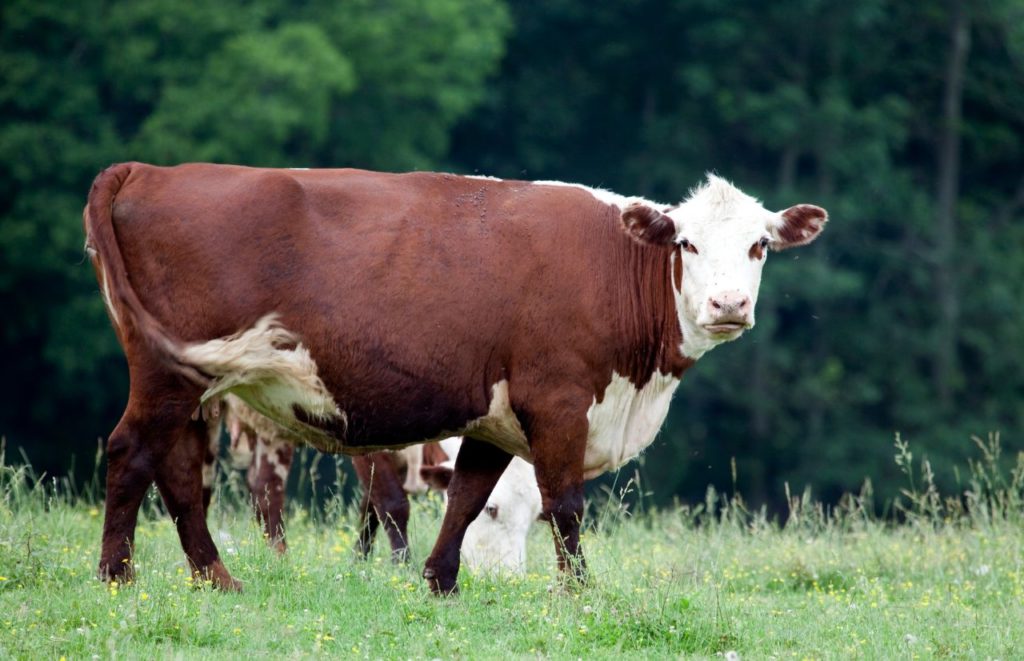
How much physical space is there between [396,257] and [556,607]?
6.11 ft

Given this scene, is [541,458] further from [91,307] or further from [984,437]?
[984,437]

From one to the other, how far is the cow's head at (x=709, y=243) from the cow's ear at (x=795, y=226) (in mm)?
32

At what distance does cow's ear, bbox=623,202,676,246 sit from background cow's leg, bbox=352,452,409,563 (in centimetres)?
261

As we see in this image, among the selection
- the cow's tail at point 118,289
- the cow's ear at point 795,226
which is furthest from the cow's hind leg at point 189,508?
the cow's ear at point 795,226

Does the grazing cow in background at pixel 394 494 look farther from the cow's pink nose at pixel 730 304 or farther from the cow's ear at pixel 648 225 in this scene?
the cow's pink nose at pixel 730 304

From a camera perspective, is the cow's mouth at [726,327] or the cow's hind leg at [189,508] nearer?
the cow's hind leg at [189,508]

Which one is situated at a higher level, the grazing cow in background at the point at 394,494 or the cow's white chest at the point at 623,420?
the cow's white chest at the point at 623,420

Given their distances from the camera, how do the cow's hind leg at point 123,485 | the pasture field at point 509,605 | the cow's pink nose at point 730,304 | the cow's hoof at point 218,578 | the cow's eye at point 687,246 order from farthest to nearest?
1. the cow's eye at point 687,246
2. the cow's pink nose at point 730,304
3. the cow's hoof at point 218,578
4. the cow's hind leg at point 123,485
5. the pasture field at point 509,605

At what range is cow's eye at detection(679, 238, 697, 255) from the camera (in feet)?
27.7

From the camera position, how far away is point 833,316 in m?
31.8

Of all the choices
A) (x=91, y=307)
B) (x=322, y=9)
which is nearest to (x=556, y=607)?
(x=91, y=307)

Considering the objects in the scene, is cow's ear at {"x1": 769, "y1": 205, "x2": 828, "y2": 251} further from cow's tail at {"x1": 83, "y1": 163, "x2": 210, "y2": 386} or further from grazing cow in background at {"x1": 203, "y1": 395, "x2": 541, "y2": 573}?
cow's tail at {"x1": 83, "y1": 163, "x2": 210, "y2": 386}

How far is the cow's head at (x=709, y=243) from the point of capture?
823 centimetres

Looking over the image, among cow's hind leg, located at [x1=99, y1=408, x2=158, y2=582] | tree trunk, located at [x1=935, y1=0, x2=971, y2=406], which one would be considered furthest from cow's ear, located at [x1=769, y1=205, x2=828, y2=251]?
tree trunk, located at [x1=935, y1=0, x2=971, y2=406]
